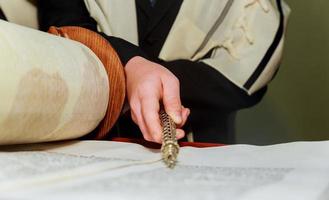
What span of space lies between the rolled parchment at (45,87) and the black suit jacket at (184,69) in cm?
19

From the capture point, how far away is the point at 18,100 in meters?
0.33

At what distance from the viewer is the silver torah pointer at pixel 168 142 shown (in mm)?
365

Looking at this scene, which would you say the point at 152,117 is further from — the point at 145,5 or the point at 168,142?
the point at 145,5

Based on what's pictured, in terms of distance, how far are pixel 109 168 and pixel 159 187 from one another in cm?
5

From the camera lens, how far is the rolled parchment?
1.09 feet

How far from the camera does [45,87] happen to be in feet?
1.15

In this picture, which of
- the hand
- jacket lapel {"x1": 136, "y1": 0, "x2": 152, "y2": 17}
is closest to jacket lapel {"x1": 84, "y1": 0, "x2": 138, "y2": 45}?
jacket lapel {"x1": 136, "y1": 0, "x2": 152, "y2": 17}

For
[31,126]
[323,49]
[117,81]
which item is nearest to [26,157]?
[31,126]

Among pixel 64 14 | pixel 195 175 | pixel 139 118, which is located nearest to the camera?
pixel 195 175

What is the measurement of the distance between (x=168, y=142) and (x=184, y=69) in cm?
25

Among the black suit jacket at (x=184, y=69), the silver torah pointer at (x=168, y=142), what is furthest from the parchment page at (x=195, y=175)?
the black suit jacket at (x=184, y=69)

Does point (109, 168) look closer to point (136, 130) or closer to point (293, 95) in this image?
point (136, 130)

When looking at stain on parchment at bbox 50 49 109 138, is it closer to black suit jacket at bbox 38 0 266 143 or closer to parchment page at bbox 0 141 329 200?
parchment page at bbox 0 141 329 200

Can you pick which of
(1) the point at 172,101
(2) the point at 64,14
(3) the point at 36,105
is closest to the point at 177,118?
(1) the point at 172,101
